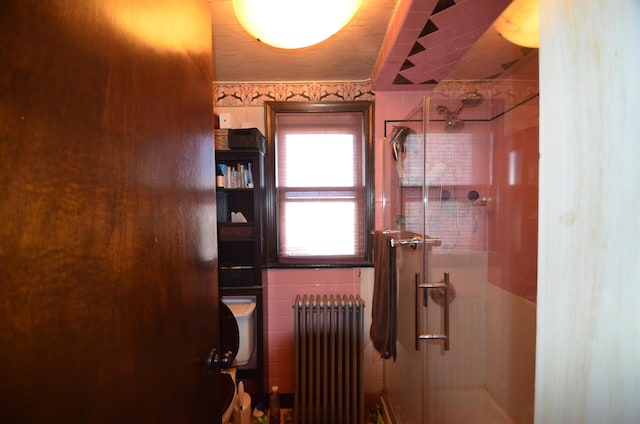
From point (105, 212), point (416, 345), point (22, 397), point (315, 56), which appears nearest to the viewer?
point (22, 397)

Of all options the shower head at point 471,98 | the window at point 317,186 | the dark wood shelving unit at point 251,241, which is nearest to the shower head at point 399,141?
the window at point 317,186

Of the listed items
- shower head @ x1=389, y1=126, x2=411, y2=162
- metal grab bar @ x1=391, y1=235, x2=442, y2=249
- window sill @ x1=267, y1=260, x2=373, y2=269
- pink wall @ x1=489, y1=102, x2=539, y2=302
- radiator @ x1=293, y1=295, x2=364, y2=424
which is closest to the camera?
pink wall @ x1=489, y1=102, x2=539, y2=302

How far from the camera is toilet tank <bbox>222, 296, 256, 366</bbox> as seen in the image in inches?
66.6

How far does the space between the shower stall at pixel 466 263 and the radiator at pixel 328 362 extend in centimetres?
39

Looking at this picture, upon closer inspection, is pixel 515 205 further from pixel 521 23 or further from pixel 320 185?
pixel 320 185

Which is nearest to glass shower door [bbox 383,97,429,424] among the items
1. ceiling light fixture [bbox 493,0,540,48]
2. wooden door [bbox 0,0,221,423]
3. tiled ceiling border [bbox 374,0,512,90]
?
tiled ceiling border [bbox 374,0,512,90]

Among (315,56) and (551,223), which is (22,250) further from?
(315,56)

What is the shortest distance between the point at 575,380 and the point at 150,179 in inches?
32.5

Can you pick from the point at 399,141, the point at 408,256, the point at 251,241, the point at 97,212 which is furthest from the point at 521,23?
the point at 251,241

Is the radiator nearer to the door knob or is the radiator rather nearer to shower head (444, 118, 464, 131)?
the door knob

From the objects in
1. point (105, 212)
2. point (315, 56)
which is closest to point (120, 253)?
point (105, 212)

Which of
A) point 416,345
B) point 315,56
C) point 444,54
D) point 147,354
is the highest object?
point 315,56

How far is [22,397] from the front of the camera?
11.6 inches

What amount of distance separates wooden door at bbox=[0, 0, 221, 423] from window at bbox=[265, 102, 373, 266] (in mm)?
1293
